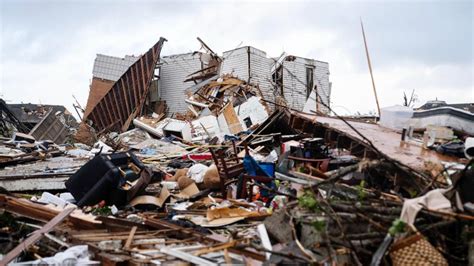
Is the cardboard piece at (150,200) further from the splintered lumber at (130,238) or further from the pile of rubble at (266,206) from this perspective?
the splintered lumber at (130,238)

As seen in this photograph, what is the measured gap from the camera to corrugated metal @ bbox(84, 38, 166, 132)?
690 inches

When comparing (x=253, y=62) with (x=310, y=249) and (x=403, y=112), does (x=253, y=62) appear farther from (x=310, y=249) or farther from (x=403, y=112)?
(x=310, y=249)

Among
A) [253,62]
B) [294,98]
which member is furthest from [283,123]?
[294,98]

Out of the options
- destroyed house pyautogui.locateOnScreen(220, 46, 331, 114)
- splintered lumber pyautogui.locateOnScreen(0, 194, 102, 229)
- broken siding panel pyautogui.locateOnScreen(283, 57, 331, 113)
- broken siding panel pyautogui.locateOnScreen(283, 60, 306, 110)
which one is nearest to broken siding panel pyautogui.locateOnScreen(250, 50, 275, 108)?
destroyed house pyautogui.locateOnScreen(220, 46, 331, 114)

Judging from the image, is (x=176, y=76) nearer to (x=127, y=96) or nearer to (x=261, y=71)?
(x=127, y=96)

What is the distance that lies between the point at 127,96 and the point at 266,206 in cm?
1286

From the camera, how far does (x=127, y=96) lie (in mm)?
17859

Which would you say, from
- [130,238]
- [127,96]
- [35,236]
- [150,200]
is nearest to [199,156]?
[150,200]

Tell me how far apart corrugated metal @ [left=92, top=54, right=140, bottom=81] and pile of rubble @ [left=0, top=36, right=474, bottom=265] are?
1100 centimetres

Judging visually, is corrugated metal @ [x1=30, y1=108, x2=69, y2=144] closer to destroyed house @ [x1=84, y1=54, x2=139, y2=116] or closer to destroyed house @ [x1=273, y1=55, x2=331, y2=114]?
destroyed house @ [x1=84, y1=54, x2=139, y2=116]

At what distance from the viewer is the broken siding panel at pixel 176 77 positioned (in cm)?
2016

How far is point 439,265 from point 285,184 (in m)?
3.09

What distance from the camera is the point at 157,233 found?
4.66 m

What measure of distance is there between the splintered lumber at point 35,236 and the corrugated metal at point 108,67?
→ 16790 mm
